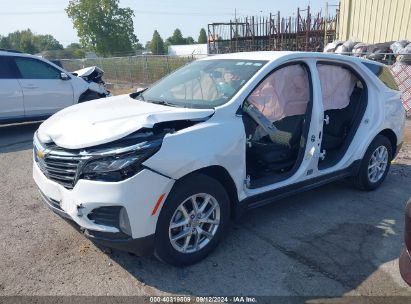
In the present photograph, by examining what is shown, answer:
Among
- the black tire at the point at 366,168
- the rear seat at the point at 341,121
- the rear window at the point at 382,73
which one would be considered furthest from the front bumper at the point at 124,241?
the rear window at the point at 382,73

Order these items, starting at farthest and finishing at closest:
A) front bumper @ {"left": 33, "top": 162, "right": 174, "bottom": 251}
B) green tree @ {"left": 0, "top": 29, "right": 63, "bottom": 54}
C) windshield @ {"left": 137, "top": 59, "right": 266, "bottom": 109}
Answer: green tree @ {"left": 0, "top": 29, "right": 63, "bottom": 54} → windshield @ {"left": 137, "top": 59, "right": 266, "bottom": 109} → front bumper @ {"left": 33, "top": 162, "right": 174, "bottom": 251}

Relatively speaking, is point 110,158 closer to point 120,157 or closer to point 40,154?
point 120,157

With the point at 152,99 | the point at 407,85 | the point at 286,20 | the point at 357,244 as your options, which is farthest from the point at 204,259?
the point at 286,20

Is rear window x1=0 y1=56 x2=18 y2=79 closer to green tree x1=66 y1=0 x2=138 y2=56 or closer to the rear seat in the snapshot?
the rear seat

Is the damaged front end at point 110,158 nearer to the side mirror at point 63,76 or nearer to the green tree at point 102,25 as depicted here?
the side mirror at point 63,76

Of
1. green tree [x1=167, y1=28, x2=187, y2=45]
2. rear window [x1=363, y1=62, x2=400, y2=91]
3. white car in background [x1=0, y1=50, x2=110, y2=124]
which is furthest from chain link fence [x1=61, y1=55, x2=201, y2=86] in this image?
green tree [x1=167, y1=28, x2=187, y2=45]

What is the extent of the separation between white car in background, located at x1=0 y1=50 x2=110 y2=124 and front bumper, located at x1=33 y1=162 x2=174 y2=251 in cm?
615

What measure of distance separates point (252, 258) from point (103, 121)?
1718 millimetres

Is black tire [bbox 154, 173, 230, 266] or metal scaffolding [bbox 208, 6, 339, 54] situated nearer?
black tire [bbox 154, 173, 230, 266]

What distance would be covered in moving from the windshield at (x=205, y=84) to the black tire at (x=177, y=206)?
0.74 m

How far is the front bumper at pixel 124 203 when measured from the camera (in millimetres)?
2676

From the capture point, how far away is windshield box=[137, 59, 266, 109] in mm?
3525

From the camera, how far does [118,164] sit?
8.84ft

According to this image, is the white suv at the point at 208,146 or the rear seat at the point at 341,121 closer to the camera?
the white suv at the point at 208,146
